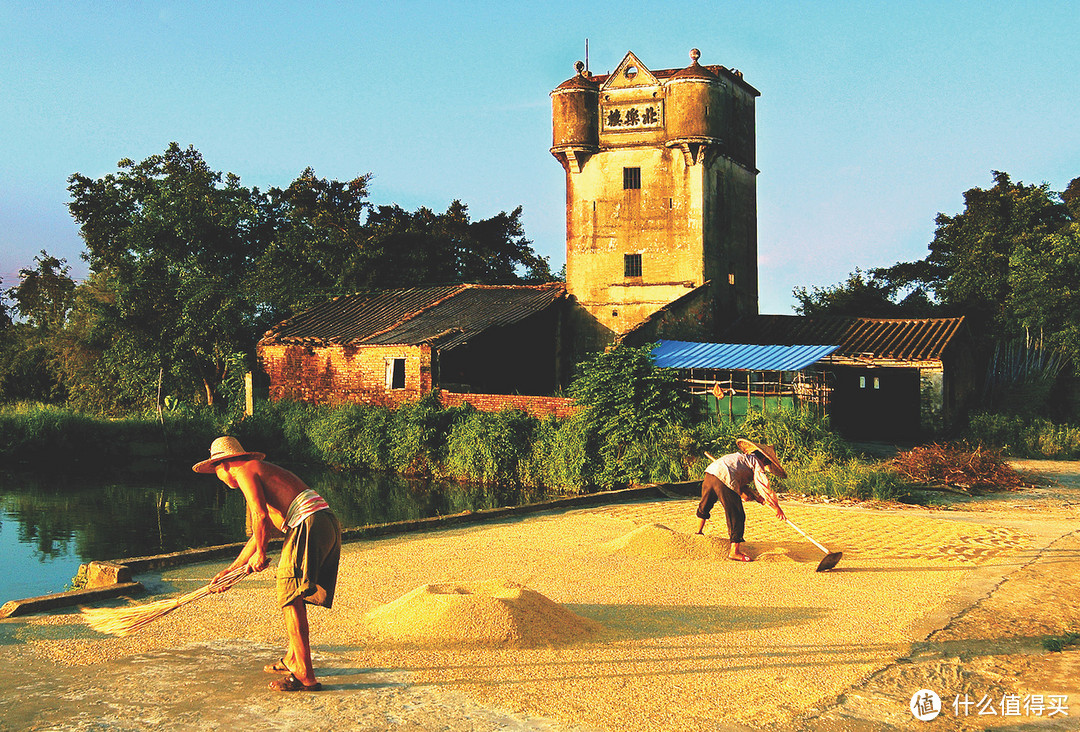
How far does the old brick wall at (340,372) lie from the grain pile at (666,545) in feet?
47.8

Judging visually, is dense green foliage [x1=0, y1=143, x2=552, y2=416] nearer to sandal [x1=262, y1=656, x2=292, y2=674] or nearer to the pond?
the pond

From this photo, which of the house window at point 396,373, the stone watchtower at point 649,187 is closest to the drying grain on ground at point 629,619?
the house window at point 396,373

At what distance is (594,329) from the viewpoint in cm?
2702

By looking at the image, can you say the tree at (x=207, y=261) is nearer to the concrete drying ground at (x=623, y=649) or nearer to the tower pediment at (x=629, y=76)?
the tower pediment at (x=629, y=76)

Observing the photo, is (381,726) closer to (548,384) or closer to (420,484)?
(420,484)

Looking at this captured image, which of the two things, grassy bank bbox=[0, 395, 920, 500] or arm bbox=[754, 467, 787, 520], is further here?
grassy bank bbox=[0, 395, 920, 500]

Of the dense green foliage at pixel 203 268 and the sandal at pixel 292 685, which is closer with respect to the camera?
the sandal at pixel 292 685

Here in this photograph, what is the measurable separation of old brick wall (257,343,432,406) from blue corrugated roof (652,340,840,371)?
6.57m

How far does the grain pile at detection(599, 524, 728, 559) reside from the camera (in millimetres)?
10039

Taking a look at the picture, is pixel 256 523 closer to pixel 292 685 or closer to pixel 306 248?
pixel 292 685

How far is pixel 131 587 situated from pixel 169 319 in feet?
86.2

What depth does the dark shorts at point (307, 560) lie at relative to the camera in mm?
5871

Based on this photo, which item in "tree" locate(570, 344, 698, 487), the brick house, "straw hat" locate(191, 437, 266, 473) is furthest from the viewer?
the brick house

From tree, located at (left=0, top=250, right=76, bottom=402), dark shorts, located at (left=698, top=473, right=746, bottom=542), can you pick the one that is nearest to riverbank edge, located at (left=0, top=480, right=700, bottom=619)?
dark shorts, located at (left=698, top=473, right=746, bottom=542)
